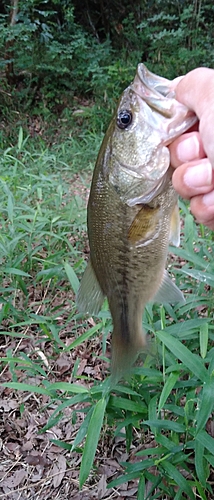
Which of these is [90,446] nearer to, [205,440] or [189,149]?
[205,440]

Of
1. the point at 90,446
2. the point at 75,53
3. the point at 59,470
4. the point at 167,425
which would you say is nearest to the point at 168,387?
the point at 167,425

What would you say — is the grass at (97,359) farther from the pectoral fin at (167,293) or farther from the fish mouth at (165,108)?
the fish mouth at (165,108)

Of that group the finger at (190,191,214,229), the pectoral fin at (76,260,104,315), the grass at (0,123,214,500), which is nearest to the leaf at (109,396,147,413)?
the grass at (0,123,214,500)

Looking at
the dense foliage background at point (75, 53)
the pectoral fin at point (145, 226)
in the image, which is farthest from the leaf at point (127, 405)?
the dense foliage background at point (75, 53)

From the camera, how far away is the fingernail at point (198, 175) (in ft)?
4.46

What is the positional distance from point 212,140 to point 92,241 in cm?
55

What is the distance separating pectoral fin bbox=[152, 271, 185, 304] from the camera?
169 centimetres

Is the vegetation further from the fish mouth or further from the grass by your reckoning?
the fish mouth

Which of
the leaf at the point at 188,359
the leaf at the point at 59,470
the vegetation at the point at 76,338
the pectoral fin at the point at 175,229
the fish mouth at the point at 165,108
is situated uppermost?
the fish mouth at the point at 165,108

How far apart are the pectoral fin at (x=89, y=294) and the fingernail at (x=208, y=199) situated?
0.49 m

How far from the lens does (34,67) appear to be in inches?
314

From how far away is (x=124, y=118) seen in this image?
1434mm

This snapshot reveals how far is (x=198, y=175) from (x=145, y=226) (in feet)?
0.83

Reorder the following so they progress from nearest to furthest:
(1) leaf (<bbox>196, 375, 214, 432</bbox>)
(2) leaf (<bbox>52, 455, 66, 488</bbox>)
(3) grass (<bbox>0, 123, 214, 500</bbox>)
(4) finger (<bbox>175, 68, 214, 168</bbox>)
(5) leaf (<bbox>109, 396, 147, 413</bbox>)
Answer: (4) finger (<bbox>175, 68, 214, 168</bbox>) < (1) leaf (<bbox>196, 375, 214, 432</bbox>) < (3) grass (<bbox>0, 123, 214, 500</bbox>) < (5) leaf (<bbox>109, 396, 147, 413</bbox>) < (2) leaf (<bbox>52, 455, 66, 488</bbox>)
